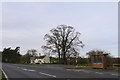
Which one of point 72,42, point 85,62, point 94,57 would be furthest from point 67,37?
point 94,57

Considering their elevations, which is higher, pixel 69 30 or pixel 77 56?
pixel 69 30

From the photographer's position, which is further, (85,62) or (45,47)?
(45,47)

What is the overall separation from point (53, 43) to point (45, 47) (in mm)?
2656

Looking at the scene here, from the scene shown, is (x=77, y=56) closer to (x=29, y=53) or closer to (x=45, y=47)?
(x=45, y=47)

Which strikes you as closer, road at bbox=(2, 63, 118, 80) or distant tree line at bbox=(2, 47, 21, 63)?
road at bbox=(2, 63, 118, 80)

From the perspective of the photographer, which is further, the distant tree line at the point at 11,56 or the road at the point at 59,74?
the distant tree line at the point at 11,56

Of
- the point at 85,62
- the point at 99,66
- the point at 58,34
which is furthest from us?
the point at 58,34

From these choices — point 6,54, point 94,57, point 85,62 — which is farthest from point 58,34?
point 6,54

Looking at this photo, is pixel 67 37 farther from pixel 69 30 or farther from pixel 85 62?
pixel 85 62

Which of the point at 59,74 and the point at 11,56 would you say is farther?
the point at 11,56

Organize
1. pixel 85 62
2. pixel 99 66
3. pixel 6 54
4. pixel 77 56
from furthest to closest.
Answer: pixel 6 54, pixel 77 56, pixel 85 62, pixel 99 66

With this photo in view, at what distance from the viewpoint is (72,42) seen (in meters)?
66.6

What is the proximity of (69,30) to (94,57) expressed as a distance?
1486 inches

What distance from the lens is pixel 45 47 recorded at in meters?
66.1
